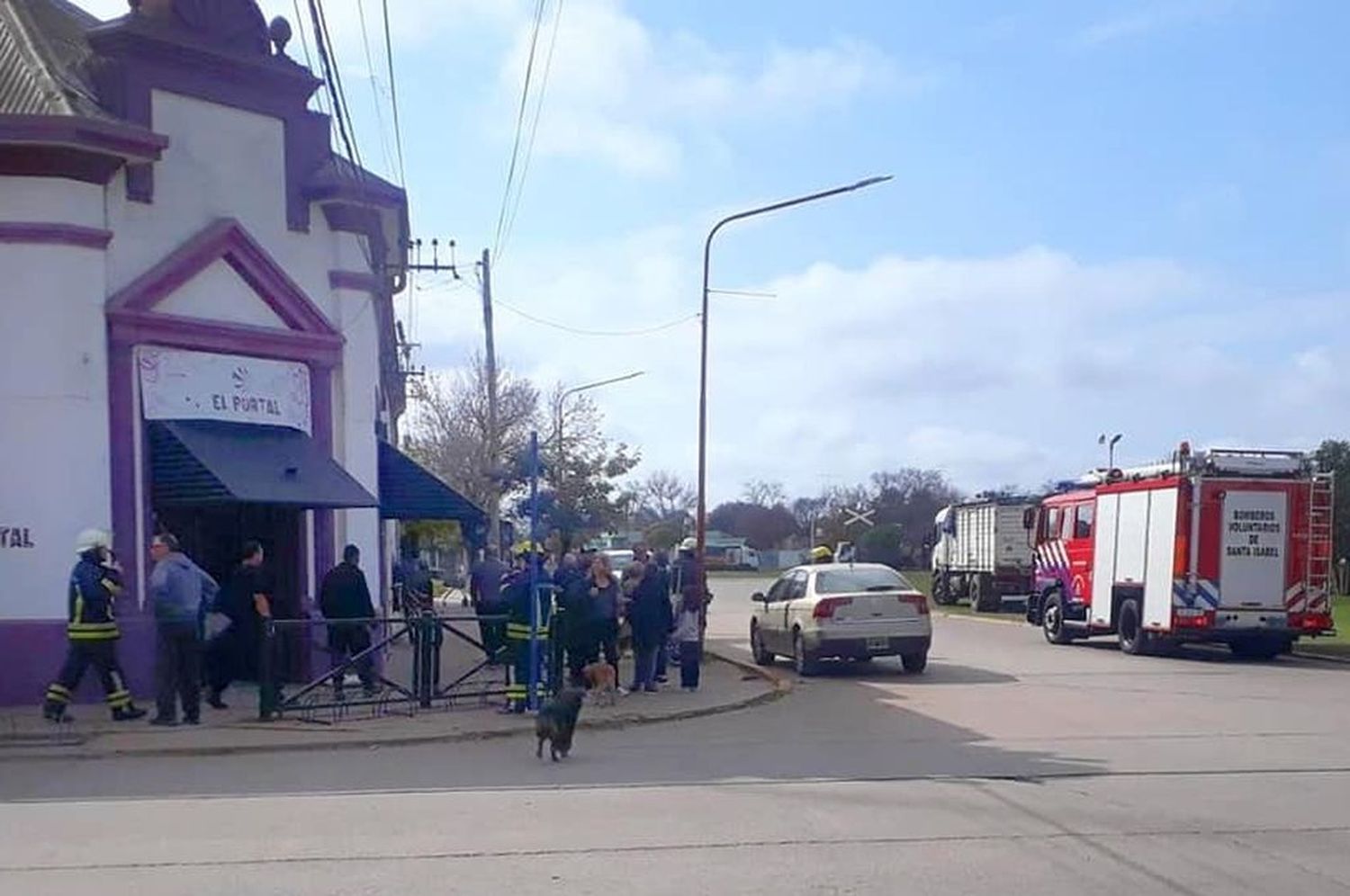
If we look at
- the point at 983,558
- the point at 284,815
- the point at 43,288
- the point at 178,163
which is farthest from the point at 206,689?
the point at 983,558

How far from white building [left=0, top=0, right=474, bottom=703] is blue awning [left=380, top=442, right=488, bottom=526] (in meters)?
0.60

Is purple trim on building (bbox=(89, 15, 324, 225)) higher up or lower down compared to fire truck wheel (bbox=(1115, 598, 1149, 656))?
higher up

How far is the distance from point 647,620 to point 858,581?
4.36m

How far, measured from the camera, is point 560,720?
41.2 feet

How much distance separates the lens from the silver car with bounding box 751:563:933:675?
21328mm

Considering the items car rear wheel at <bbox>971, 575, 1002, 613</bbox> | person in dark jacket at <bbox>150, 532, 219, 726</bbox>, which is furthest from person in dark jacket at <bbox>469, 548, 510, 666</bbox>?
car rear wheel at <bbox>971, 575, 1002, 613</bbox>

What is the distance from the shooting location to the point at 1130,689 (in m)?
19.5

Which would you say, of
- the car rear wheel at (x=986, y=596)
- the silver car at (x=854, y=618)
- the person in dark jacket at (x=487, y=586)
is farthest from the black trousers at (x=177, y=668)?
the car rear wheel at (x=986, y=596)

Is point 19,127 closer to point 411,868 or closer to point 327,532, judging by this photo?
point 327,532

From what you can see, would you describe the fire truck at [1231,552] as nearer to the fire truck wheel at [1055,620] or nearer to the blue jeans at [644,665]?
the fire truck wheel at [1055,620]

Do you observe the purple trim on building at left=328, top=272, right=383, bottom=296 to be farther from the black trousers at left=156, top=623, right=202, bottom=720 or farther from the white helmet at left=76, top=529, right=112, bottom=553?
the black trousers at left=156, top=623, right=202, bottom=720

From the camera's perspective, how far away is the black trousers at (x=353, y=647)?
1612 cm

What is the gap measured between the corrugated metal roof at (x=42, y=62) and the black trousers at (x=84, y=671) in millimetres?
5384

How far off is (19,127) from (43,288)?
1581mm
